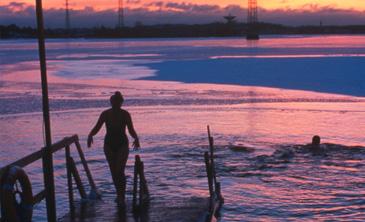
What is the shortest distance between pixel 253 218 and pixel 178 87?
71.2 feet

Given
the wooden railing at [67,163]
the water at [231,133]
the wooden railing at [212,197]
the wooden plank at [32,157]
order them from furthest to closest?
the water at [231,133] → the wooden railing at [212,197] → the wooden railing at [67,163] → the wooden plank at [32,157]

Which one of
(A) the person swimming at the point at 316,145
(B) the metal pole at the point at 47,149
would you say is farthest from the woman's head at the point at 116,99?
(A) the person swimming at the point at 316,145

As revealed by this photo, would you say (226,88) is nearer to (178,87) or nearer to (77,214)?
(178,87)

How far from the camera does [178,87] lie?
31.7 m

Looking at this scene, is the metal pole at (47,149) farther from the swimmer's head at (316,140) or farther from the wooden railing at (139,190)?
the swimmer's head at (316,140)

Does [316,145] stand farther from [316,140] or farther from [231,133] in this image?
→ [231,133]

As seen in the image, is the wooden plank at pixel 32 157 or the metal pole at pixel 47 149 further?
the wooden plank at pixel 32 157

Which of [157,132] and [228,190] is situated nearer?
[228,190]

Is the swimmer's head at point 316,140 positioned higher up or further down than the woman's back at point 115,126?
further down

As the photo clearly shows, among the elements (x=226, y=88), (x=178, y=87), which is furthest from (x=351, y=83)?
(x=178, y=87)

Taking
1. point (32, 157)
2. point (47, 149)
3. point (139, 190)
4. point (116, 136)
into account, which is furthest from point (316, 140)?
point (47, 149)

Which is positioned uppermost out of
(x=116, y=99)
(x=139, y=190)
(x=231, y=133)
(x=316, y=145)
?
(x=116, y=99)

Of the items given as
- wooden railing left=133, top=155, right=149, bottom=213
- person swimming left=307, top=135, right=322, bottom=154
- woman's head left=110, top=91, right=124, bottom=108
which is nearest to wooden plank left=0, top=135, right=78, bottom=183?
woman's head left=110, top=91, right=124, bottom=108

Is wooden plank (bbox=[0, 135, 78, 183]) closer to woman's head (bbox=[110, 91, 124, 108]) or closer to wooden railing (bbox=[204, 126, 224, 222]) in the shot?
woman's head (bbox=[110, 91, 124, 108])
